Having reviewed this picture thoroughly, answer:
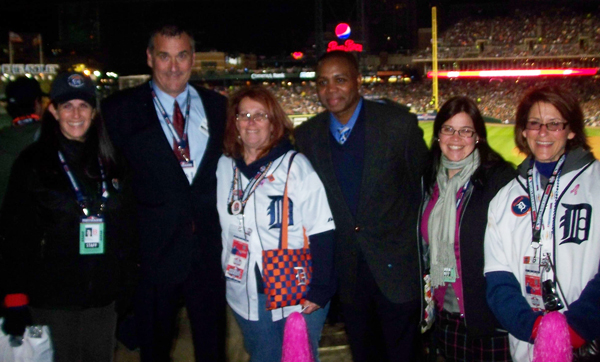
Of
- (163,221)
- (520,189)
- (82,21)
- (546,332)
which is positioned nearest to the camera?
(546,332)

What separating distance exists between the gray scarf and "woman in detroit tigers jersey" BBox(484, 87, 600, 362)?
0.21m

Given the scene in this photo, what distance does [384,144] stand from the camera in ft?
9.07

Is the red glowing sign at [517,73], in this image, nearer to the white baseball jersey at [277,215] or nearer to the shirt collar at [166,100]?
the shirt collar at [166,100]

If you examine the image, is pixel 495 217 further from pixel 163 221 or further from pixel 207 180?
pixel 163 221

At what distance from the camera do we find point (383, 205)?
273cm

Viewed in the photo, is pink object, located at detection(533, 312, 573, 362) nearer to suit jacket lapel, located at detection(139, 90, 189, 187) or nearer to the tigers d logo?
the tigers d logo

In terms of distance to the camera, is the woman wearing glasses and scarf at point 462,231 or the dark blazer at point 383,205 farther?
the dark blazer at point 383,205

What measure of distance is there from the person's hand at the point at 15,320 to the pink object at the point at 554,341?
2.31 metres

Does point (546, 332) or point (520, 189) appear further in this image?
point (520, 189)

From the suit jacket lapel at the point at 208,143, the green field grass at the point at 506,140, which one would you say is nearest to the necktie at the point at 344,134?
the suit jacket lapel at the point at 208,143

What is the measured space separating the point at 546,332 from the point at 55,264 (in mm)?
2239

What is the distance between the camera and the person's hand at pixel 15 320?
7.66 ft

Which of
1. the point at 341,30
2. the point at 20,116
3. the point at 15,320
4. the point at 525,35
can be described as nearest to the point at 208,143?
the point at 15,320

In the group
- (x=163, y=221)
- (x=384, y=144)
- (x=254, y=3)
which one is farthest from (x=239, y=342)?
(x=254, y=3)
